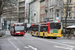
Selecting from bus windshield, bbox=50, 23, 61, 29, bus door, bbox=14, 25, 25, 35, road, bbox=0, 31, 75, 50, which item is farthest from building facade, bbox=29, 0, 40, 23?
road, bbox=0, 31, 75, 50

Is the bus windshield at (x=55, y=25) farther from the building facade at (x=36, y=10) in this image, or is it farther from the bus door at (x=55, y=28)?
the building facade at (x=36, y=10)

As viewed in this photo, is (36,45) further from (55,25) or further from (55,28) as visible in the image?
(55,25)

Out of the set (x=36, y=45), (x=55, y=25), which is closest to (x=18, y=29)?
→ (x=55, y=25)

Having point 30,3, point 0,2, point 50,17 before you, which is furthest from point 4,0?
point 30,3

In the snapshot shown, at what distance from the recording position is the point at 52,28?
113 ft

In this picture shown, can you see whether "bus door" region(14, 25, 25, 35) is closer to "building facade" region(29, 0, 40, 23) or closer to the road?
the road

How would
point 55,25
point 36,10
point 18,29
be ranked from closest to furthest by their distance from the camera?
point 55,25
point 18,29
point 36,10

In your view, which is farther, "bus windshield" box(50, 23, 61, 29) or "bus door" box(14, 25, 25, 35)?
"bus door" box(14, 25, 25, 35)

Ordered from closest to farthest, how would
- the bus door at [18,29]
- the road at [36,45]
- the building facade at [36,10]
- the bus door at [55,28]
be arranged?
1. the road at [36,45]
2. the bus door at [55,28]
3. the bus door at [18,29]
4. the building facade at [36,10]

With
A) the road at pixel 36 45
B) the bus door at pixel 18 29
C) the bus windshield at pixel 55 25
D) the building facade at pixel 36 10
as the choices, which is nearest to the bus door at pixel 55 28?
the bus windshield at pixel 55 25

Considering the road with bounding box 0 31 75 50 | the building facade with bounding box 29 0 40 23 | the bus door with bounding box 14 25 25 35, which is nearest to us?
the road with bounding box 0 31 75 50

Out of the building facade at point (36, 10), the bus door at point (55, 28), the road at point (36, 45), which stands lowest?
the road at point (36, 45)

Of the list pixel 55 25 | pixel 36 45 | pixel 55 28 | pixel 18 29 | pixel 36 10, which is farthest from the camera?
pixel 36 10

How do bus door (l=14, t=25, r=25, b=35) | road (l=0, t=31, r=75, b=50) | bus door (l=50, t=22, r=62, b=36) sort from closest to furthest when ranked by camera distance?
road (l=0, t=31, r=75, b=50) → bus door (l=50, t=22, r=62, b=36) → bus door (l=14, t=25, r=25, b=35)
